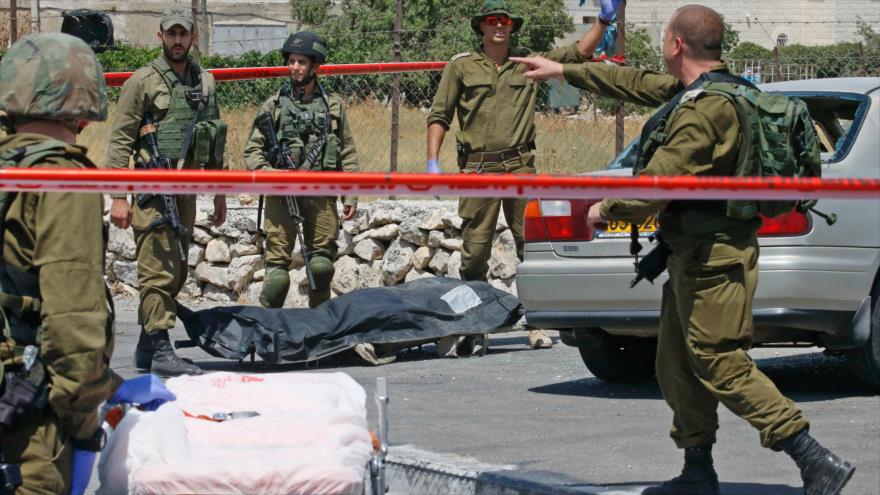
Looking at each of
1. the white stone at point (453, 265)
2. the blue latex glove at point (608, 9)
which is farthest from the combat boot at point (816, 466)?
the white stone at point (453, 265)

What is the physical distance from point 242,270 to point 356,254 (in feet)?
3.47

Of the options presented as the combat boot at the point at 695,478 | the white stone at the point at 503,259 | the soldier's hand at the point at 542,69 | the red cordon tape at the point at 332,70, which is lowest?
the white stone at the point at 503,259

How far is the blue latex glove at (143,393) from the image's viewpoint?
3553 millimetres

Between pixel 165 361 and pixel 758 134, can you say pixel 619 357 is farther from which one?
pixel 758 134

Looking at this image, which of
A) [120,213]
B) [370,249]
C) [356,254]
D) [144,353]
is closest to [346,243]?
[356,254]

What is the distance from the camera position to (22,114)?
330 cm

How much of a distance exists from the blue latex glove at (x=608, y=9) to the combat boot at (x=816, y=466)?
2.20 meters

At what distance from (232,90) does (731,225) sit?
11.8 metres

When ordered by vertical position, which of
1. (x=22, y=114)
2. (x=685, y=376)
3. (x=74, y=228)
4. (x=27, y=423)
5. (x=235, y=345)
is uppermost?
(x=22, y=114)

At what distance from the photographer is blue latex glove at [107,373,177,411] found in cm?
355

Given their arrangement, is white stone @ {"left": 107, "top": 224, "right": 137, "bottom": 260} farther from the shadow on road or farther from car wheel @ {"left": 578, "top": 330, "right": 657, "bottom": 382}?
car wheel @ {"left": 578, "top": 330, "right": 657, "bottom": 382}

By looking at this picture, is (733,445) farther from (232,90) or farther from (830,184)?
(232,90)

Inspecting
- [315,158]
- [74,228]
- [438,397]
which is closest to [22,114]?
[74,228]

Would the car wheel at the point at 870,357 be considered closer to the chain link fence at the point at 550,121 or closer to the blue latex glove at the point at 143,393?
the blue latex glove at the point at 143,393
